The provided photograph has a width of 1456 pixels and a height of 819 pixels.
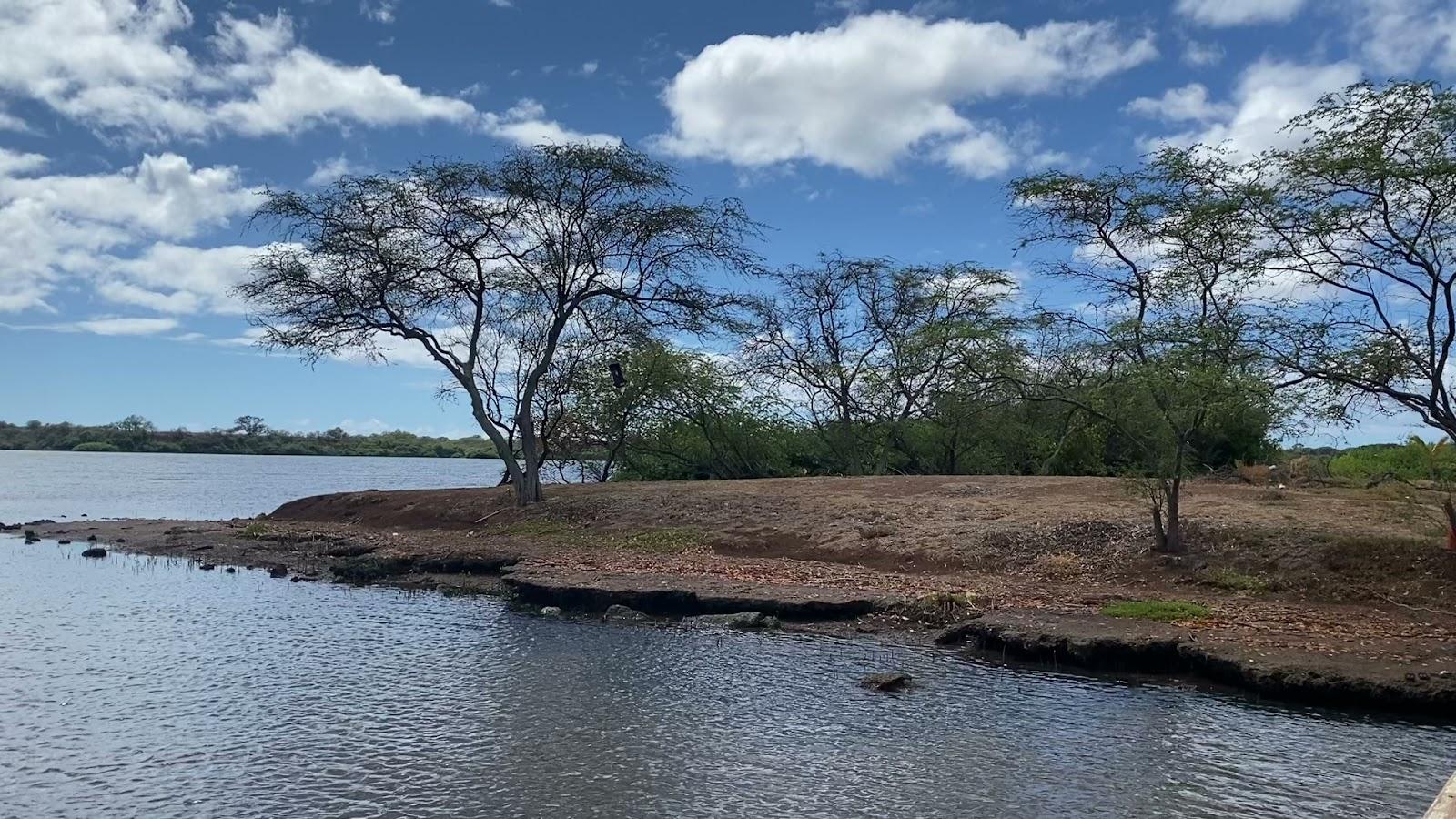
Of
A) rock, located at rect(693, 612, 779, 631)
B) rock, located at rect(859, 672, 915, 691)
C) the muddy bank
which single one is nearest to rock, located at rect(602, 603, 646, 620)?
rock, located at rect(693, 612, 779, 631)

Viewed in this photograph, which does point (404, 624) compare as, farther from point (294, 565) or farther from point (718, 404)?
point (718, 404)

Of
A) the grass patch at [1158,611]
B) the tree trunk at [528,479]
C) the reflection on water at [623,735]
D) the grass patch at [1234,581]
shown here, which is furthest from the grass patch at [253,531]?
the grass patch at [1234,581]

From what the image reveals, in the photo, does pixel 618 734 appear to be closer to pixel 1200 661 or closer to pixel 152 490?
pixel 1200 661

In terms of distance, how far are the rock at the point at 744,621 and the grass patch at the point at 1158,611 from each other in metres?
4.97

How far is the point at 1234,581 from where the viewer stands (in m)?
17.1

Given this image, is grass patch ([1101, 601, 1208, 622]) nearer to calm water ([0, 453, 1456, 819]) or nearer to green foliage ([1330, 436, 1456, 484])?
calm water ([0, 453, 1456, 819])

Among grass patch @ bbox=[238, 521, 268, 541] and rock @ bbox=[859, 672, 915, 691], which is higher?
grass patch @ bbox=[238, 521, 268, 541]

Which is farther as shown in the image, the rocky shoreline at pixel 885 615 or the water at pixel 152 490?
the water at pixel 152 490

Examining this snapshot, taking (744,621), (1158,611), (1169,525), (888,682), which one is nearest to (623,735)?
(888,682)

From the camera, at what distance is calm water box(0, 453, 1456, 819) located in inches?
317

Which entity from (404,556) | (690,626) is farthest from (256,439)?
(690,626)

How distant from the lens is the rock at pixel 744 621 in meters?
15.6

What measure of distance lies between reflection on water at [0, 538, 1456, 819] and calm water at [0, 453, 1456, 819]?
1.4 inches

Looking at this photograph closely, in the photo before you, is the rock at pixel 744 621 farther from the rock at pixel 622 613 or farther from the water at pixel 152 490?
the water at pixel 152 490
